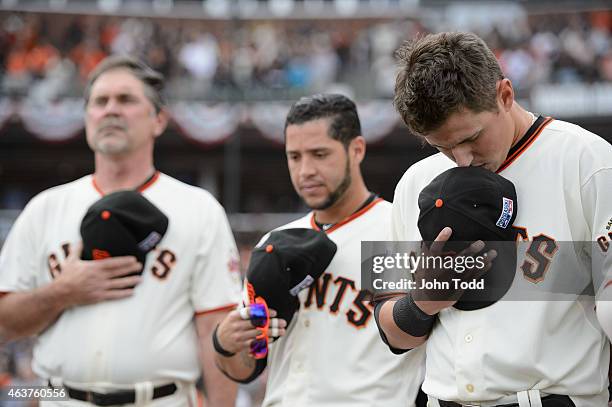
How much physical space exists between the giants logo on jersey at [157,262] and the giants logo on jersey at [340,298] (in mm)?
729

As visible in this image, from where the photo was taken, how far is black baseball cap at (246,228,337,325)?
271 centimetres

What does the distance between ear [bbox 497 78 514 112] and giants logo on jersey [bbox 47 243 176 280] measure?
1716mm

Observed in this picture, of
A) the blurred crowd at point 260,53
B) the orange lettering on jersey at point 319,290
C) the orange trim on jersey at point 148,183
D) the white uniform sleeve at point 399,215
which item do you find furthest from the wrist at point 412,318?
the blurred crowd at point 260,53

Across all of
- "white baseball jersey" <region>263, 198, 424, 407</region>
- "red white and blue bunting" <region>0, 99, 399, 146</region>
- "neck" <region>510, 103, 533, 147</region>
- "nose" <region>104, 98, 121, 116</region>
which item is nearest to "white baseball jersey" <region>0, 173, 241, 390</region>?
"nose" <region>104, 98, 121, 116</region>

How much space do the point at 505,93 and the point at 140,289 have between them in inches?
72.2

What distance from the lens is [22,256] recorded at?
3385 millimetres

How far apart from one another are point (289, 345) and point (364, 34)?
57.9 ft

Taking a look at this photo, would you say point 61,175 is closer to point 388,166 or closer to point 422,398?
point 388,166

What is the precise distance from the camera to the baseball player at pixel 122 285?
314 cm

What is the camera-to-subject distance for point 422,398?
2750mm

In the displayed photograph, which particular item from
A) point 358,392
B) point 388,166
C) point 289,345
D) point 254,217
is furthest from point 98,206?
point 388,166

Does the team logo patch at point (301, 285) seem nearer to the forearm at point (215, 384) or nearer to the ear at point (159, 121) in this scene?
the forearm at point (215, 384)

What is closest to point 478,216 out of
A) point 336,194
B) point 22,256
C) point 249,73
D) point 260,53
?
point 336,194

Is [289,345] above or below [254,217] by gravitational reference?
above
